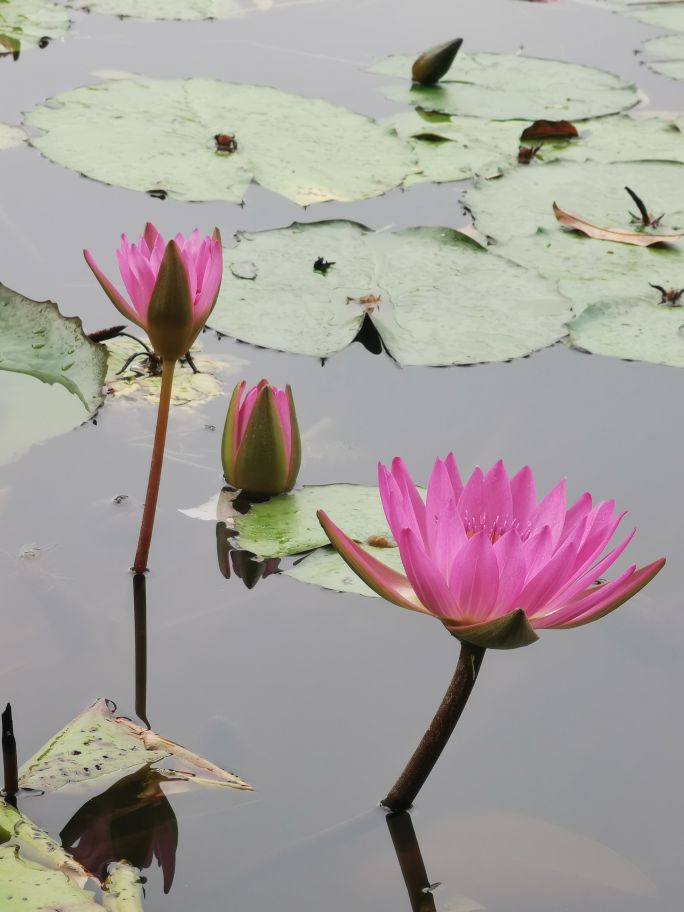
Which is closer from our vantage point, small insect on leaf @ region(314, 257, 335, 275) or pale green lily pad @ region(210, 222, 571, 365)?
pale green lily pad @ region(210, 222, 571, 365)

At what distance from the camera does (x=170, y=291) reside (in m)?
1.71

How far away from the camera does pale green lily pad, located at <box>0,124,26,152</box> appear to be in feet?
11.3

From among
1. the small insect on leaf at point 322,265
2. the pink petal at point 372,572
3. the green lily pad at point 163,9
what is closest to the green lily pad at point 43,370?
the small insect on leaf at point 322,265

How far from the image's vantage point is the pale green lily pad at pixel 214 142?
3.33 m

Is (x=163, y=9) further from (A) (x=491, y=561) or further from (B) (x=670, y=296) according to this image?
(A) (x=491, y=561)

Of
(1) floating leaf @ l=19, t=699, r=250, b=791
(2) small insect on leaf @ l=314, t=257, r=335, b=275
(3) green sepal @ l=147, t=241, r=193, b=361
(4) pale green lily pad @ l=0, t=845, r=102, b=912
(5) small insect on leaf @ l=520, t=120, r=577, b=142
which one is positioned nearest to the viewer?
(4) pale green lily pad @ l=0, t=845, r=102, b=912

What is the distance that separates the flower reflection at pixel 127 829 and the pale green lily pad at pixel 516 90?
3.22m

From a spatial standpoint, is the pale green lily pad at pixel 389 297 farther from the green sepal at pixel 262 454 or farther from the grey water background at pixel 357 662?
the green sepal at pixel 262 454

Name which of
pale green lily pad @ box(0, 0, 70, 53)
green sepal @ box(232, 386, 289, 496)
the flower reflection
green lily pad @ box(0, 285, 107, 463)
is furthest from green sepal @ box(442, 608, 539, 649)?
pale green lily pad @ box(0, 0, 70, 53)

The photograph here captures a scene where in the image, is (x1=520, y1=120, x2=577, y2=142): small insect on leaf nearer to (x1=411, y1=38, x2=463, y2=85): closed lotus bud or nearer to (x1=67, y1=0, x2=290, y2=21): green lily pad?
(x1=411, y1=38, x2=463, y2=85): closed lotus bud

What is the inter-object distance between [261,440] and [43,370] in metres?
0.57

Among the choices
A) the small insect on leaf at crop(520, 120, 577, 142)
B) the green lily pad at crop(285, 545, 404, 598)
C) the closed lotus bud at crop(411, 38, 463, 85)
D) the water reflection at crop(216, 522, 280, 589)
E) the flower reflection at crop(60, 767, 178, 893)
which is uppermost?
the closed lotus bud at crop(411, 38, 463, 85)

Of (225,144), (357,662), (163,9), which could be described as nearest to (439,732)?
(357,662)

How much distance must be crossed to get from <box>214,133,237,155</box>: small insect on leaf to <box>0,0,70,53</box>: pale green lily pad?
4.35ft
